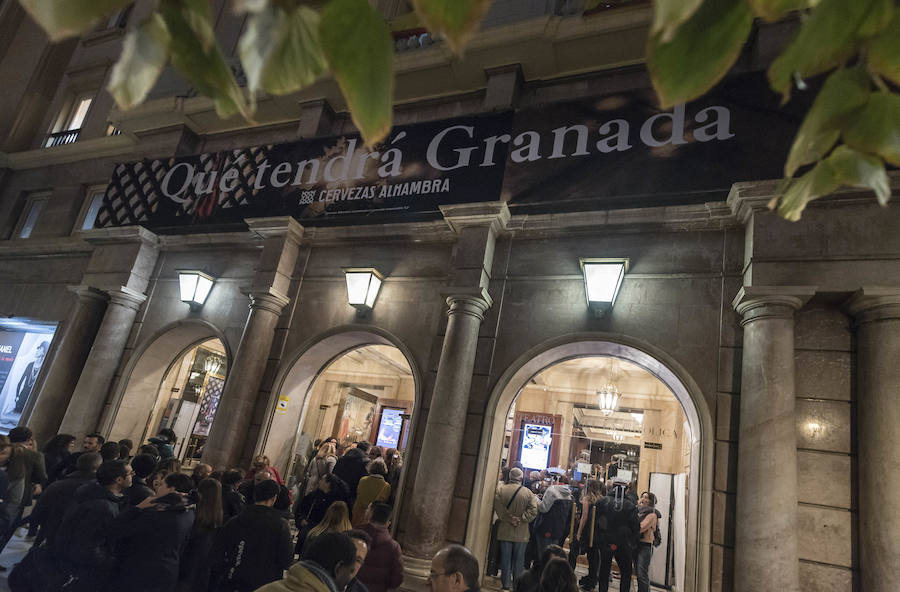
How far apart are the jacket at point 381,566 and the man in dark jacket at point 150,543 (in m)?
1.39

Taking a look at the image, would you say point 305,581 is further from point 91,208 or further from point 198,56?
point 91,208

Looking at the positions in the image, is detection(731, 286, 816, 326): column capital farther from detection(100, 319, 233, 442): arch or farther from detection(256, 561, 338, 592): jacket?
detection(100, 319, 233, 442): arch

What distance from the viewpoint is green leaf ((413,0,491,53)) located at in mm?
695

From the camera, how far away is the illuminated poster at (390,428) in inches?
611

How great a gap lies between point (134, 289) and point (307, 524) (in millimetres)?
5988

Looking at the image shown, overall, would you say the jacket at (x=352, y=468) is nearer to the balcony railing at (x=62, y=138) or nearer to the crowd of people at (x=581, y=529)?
the crowd of people at (x=581, y=529)

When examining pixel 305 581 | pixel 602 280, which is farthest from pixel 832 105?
pixel 602 280

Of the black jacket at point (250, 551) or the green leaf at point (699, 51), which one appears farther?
the black jacket at point (250, 551)

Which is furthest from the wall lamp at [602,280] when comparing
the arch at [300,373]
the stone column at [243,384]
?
the stone column at [243,384]

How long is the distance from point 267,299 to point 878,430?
7643mm

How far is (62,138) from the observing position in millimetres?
13484

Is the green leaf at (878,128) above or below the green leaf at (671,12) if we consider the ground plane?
above

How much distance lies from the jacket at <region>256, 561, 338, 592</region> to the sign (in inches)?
219

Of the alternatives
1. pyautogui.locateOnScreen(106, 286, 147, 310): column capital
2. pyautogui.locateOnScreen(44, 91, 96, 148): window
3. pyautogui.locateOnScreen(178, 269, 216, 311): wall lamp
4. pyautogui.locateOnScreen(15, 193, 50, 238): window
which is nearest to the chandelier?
pyautogui.locateOnScreen(178, 269, 216, 311): wall lamp
